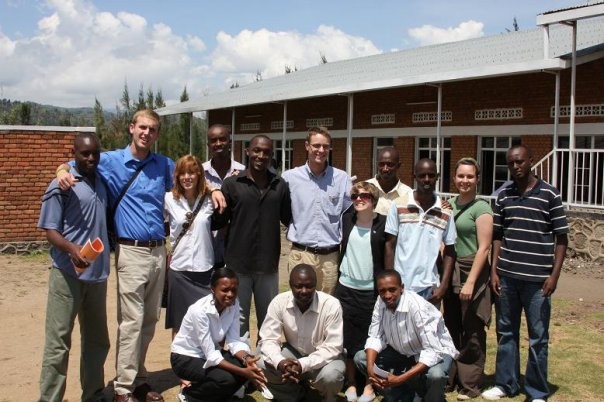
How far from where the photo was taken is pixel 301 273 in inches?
162

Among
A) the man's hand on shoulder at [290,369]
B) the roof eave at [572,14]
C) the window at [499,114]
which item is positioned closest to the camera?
the man's hand on shoulder at [290,369]

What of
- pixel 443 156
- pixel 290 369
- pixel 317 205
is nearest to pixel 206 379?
pixel 290 369

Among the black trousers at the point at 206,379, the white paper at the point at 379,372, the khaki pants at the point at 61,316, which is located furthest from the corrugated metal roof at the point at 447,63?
the khaki pants at the point at 61,316

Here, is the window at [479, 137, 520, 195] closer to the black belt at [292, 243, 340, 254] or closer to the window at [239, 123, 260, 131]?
the window at [239, 123, 260, 131]

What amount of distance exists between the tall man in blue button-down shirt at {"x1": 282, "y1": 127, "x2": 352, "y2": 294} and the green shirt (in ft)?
2.68

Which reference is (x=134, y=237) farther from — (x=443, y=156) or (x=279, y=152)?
(x=279, y=152)

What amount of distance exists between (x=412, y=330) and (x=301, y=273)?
0.82 meters

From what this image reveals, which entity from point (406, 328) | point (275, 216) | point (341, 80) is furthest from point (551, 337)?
point (341, 80)

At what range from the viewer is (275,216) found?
4496 mm

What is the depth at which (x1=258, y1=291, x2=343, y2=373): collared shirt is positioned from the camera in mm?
4199

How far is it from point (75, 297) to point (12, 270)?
6709mm

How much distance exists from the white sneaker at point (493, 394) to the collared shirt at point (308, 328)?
1170 millimetres

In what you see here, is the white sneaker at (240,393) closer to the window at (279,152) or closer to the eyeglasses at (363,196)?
the eyeglasses at (363,196)

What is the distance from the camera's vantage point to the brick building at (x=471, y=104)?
11.9 m
